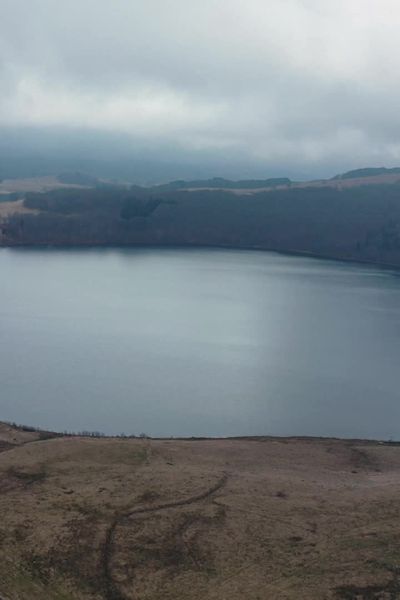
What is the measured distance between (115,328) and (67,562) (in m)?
49.8

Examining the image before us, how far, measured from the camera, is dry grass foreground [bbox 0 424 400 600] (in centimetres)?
2017

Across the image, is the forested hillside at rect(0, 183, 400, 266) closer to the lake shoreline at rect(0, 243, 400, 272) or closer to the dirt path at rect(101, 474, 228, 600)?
the lake shoreline at rect(0, 243, 400, 272)

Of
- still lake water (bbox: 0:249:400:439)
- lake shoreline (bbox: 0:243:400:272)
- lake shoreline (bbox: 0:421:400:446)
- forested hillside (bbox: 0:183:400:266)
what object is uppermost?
forested hillside (bbox: 0:183:400:266)

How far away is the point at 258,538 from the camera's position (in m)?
23.2

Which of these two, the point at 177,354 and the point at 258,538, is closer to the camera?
the point at 258,538

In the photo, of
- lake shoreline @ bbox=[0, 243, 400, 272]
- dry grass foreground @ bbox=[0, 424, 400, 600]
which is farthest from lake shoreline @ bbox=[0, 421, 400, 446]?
lake shoreline @ bbox=[0, 243, 400, 272]

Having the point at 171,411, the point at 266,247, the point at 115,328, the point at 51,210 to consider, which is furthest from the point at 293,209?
the point at 171,411

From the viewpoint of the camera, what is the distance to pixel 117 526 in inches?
941

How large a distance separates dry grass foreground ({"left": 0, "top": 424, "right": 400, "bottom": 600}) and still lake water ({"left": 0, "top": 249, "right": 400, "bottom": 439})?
9.83m

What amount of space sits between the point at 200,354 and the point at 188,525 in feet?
117

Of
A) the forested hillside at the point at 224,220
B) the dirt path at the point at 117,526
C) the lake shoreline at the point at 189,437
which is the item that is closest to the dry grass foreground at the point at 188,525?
the dirt path at the point at 117,526

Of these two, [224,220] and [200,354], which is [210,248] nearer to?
[224,220]

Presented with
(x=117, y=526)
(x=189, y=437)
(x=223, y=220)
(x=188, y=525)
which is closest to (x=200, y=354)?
(x=189, y=437)

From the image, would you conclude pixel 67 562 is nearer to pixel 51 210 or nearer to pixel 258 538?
pixel 258 538
